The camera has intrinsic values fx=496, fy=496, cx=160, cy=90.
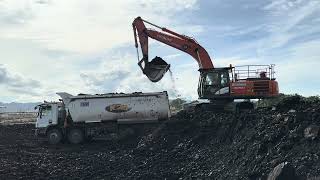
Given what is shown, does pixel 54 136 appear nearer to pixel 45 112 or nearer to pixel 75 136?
pixel 75 136

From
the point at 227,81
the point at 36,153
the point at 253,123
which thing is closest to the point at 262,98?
the point at 227,81

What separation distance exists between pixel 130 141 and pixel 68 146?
369cm

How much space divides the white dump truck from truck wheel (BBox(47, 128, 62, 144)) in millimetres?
106

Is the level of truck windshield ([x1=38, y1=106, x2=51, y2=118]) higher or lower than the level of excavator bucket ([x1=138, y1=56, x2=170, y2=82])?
lower

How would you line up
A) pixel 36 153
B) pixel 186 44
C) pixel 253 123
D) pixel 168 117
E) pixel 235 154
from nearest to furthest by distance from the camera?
1. pixel 235 154
2. pixel 253 123
3. pixel 36 153
4. pixel 186 44
5. pixel 168 117

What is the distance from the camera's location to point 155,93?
30797 mm

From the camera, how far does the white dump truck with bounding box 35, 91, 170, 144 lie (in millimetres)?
30672

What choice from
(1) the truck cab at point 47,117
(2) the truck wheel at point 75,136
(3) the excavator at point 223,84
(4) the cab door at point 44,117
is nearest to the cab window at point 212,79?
(3) the excavator at point 223,84

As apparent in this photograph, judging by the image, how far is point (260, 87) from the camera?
25.6 metres

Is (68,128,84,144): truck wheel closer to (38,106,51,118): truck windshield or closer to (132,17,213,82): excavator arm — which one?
(38,106,51,118): truck windshield

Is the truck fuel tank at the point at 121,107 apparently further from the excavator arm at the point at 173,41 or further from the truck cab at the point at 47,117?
the excavator arm at the point at 173,41

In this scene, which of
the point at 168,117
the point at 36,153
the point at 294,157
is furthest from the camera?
the point at 168,117

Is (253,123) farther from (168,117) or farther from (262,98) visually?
(168,117)

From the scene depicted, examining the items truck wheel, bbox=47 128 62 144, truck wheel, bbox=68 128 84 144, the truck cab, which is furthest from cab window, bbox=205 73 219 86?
the truck cab
